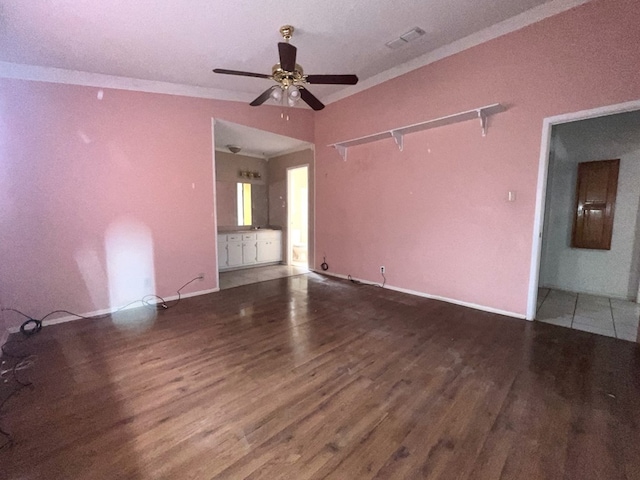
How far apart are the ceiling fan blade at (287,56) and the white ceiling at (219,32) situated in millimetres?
520

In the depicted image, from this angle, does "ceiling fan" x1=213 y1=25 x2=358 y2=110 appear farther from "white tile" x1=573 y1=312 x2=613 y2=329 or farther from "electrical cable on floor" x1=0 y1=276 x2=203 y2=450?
"white tile" x1=573 y1=312 x2=613 y2=329

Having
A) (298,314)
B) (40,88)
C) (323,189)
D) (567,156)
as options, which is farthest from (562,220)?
(40,88)

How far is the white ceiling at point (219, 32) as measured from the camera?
2.51 metres

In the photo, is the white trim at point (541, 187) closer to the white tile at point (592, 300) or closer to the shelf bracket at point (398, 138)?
the white tile at point (592, 300)

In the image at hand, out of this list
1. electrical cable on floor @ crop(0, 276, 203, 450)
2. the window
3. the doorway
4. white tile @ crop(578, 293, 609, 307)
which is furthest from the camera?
the window

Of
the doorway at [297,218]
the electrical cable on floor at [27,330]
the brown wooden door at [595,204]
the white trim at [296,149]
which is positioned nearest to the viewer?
the electrical cable on floor at [27,330]

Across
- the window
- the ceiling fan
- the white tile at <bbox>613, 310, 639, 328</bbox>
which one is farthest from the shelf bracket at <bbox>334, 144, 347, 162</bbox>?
the white tile at <bbox>613, 310, 639, 328</bbox>

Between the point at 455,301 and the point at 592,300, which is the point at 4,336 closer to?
the point at 455,301

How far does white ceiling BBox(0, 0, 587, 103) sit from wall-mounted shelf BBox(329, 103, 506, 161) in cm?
84

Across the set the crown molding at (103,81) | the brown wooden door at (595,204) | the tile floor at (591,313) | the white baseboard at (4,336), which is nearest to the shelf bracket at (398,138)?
the crown molding at (103,81)

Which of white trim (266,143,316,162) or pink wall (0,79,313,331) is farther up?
white trim (266,143,316,162)

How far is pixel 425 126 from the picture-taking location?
3.85 m

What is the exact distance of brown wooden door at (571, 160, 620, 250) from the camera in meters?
3.95

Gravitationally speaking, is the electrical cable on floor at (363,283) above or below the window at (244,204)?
below
